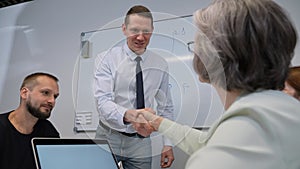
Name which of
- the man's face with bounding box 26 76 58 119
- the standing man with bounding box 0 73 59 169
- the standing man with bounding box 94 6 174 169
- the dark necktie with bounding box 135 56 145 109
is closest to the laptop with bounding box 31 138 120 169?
the standing man with bounding box 94 6 174 169

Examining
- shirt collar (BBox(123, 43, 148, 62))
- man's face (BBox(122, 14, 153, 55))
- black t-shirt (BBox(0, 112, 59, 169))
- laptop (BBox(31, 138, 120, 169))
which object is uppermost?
man's face (BBox(122, 14, 153, 55))

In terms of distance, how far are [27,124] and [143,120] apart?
1072mm

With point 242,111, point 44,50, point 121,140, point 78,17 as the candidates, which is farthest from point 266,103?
point 44,50

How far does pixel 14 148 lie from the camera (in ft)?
4.87

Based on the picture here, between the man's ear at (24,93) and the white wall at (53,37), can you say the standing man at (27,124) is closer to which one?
the man's ear at (24,93)

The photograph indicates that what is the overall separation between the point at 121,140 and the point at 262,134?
52cm

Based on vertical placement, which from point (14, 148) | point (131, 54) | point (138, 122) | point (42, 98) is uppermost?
point (131, 54)

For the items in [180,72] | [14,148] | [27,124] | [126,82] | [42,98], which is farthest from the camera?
[42,98]

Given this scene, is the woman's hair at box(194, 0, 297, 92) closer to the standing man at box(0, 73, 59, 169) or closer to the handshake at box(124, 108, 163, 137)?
the handshake at box(124, 108, 163, 137)

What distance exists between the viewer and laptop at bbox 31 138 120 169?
0.70m

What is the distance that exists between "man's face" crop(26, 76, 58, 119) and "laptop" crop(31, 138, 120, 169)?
39.1 inches

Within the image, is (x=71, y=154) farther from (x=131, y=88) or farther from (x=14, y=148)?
(x=14, y=148)

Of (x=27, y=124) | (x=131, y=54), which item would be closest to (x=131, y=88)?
(x=131, y=54)

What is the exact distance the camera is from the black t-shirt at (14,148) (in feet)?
4.69
